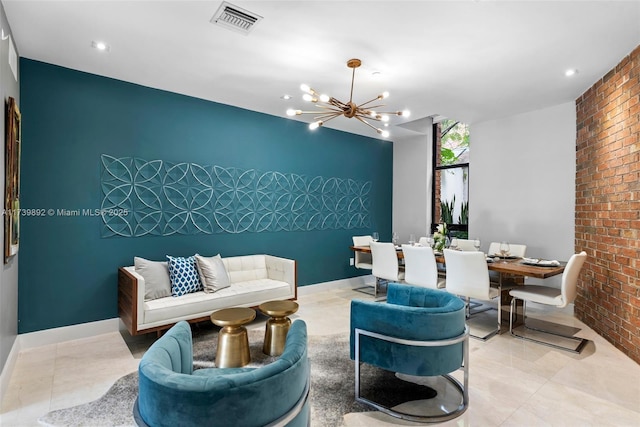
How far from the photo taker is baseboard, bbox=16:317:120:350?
329 centimetres

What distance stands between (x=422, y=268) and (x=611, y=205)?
1.99 metres

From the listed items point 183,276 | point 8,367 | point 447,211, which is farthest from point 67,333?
point 447,211

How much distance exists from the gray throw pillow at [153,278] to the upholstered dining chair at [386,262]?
2.74 metres

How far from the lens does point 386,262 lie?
16.0 ft

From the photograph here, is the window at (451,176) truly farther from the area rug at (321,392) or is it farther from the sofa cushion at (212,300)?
the area rug at (321,392)

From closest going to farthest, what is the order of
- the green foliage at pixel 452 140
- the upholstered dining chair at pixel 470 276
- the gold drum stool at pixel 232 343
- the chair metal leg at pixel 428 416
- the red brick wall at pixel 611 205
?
the chair metal leg at pixel 428 416
the gold drum stool at pixel 232 343
the red brick wall at pixel 611 205
the upholstered dining chair at pixel 470 276
the green foliage at pixel 452 140

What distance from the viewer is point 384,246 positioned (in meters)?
4.86

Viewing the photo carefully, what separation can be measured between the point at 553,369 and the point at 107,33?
460 centimetres

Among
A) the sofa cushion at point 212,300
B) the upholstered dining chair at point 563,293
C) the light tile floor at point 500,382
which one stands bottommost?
the light tile floor at point 500,382

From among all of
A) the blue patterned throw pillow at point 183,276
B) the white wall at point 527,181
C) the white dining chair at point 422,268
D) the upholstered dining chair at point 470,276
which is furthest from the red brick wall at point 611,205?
the blue patterned throw pillow at point 183,276

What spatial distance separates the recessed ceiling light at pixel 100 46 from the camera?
3.00 meters

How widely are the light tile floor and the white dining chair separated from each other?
0.84m

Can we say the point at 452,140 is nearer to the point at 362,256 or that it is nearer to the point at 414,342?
the point at 362,256

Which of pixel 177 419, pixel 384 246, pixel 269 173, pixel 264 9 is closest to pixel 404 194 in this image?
pixel 384 246
